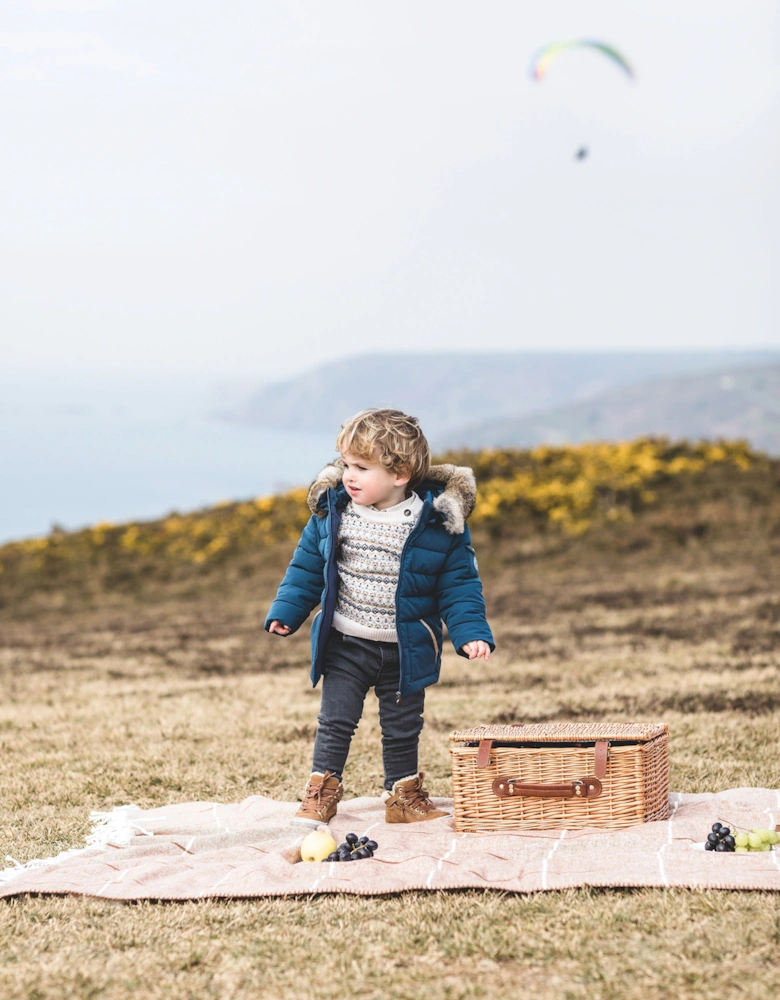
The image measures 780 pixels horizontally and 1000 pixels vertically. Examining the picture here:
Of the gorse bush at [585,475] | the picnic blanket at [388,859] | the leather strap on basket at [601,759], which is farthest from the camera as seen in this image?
the gorse bush at [585,475]

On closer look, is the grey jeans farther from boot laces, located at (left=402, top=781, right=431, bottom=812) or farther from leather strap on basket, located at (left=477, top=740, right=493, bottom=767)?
leather strap on basket, located at (left=477, top=740, right=493, bottom=767)

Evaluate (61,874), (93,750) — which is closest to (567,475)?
(93,750)

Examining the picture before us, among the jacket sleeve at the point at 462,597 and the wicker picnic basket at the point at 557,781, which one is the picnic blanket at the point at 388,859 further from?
the jacket sleeve at the point at 462,597

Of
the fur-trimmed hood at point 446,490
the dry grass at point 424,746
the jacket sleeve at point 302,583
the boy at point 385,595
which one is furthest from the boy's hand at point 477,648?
the dry grass at point 424,746

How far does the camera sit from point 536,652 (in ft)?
33.0

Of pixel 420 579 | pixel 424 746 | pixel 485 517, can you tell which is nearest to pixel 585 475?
pixel 485 517

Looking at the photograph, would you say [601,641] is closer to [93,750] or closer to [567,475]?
[93,750]

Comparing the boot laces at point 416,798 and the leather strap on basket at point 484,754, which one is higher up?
the leather strap on basket at point 484,754

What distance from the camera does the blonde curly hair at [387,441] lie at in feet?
15.2

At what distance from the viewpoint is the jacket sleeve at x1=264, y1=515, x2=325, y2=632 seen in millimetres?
4906

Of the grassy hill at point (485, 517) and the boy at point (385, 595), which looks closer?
the boy at point (385, 595)

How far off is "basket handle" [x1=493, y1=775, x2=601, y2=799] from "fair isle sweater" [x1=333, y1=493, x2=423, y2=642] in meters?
0.77

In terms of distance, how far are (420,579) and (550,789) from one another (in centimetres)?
102

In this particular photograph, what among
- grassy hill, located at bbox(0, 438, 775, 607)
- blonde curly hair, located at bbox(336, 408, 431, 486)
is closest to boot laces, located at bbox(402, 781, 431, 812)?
blonde curly hair, located at bbox(336, 408, 431, 486)
